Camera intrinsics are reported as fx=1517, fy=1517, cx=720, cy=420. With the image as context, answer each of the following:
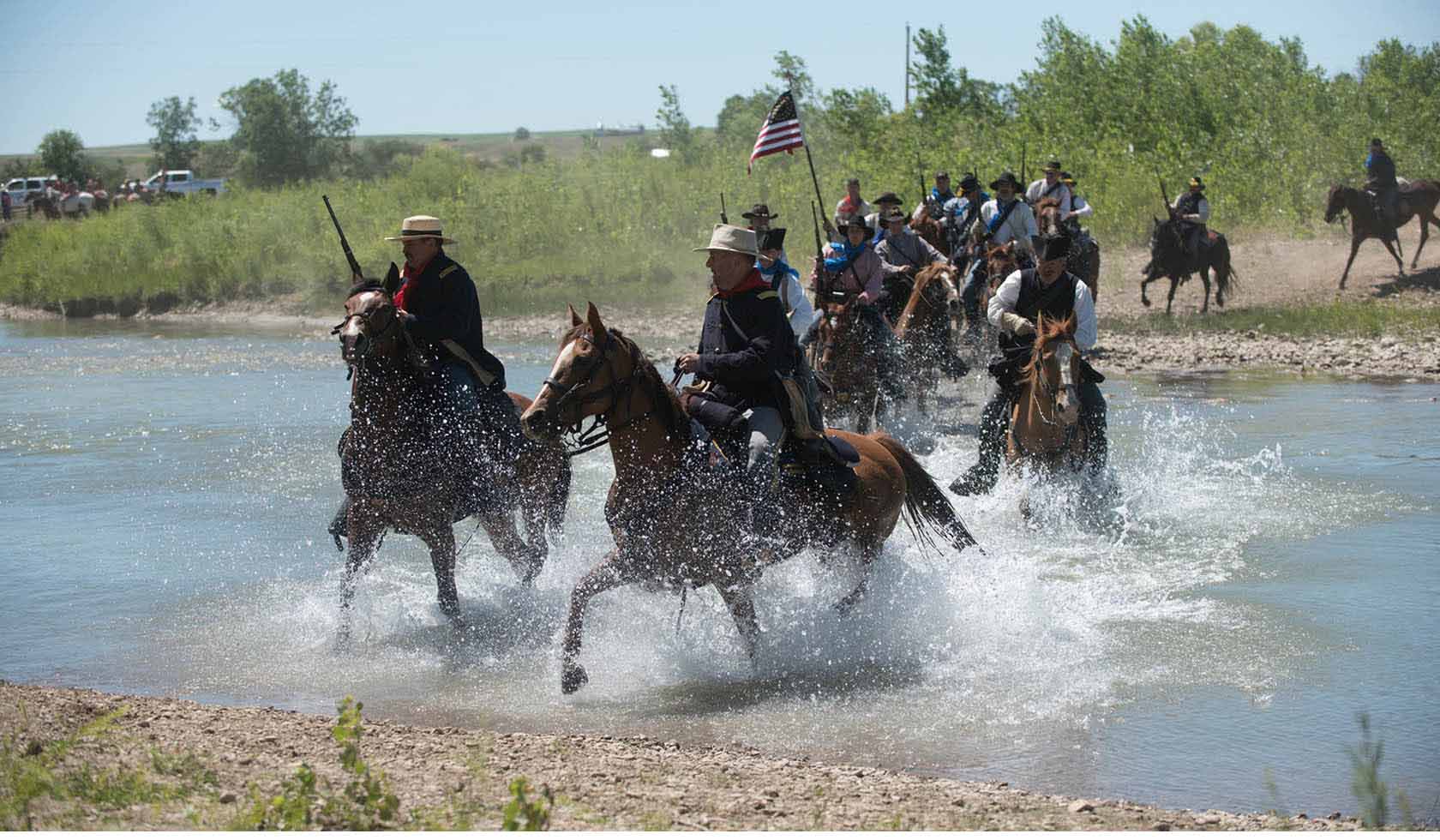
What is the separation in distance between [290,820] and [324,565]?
654 centimetres

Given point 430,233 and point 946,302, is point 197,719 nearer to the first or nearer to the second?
point 430,233

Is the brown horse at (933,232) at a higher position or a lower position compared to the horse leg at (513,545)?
higher

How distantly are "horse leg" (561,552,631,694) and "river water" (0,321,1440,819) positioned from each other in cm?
17

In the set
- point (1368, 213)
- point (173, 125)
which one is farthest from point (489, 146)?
point (1368, 213)

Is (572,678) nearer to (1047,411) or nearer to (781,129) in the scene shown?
(1047,411)

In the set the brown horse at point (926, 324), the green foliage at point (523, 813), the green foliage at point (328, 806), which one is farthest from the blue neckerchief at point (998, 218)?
the green foliage at point (523, 813)

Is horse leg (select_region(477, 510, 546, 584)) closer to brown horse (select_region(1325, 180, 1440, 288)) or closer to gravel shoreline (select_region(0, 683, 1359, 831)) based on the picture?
gravel shoreline (select_region(0, 683, 1359, 831))

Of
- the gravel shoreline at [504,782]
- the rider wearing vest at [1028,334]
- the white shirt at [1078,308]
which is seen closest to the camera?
the gravel shoreline at [504,782]

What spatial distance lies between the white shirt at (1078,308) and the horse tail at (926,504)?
177 centimetres

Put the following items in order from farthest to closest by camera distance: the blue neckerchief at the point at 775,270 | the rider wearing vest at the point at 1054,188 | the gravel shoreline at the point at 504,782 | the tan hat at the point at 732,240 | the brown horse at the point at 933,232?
the rider wearing vest at the point at 1054,188, the brown horse at the point at 933,232, the blue neckerchief at the point at 775,270, the tan hat at the point at 732,240, the gravel shoreline at the point at 504,782

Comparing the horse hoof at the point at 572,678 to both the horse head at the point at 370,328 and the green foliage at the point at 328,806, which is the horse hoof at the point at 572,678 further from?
the green foliage at the point at 328,806

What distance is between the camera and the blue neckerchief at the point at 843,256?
15.1 metres

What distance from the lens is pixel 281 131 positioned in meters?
78.1

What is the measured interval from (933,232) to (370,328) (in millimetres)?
13790
